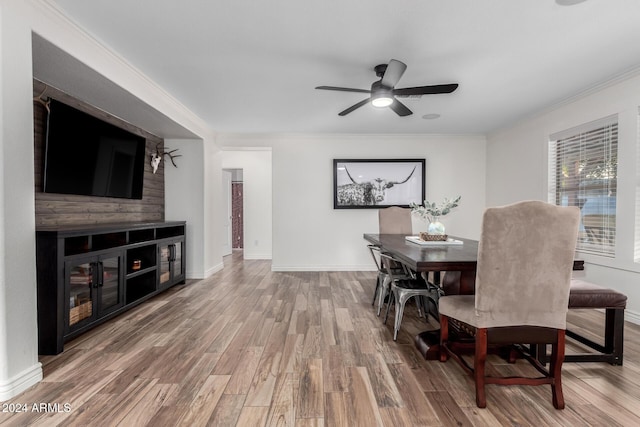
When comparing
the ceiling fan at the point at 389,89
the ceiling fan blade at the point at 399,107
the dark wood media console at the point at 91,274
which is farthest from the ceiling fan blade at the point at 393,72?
the dark wood media console at the point at 91,274

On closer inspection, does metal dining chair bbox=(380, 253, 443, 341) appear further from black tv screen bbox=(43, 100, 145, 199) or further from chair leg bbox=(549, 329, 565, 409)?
black tv screen bbox=(43, 100, 145, 199)

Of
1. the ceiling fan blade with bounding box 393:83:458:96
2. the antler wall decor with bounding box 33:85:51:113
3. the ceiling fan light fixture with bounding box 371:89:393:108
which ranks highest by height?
the ceiling fan blade with bounding box 393:83:458:96

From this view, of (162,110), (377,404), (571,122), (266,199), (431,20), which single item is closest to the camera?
(377,404)

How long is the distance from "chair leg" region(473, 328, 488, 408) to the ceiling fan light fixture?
1.99m

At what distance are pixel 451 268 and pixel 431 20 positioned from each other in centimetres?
167

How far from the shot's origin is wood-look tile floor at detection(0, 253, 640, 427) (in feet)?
5.17

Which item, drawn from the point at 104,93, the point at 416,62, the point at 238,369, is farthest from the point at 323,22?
the point at 238,369

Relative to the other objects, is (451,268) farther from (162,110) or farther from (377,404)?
(162,110)

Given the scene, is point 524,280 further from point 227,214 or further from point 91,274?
A: point 227,214

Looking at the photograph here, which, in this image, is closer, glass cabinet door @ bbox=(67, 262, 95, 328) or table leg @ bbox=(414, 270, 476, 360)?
table leg @ bbox=(414, 270, 476, 360)

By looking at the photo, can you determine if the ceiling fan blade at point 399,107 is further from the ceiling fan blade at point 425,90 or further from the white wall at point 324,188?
the white wall at point 324,188

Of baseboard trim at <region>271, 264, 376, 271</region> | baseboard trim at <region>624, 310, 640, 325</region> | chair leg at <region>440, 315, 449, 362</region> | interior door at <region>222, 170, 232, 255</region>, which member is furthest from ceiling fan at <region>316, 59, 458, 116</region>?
interior door at <region>222, 170, 232, 255</region>

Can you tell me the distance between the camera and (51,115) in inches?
102

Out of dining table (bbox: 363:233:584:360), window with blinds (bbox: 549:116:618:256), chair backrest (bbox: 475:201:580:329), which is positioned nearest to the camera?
chair backrest (bbox: 475:201:580:329)
